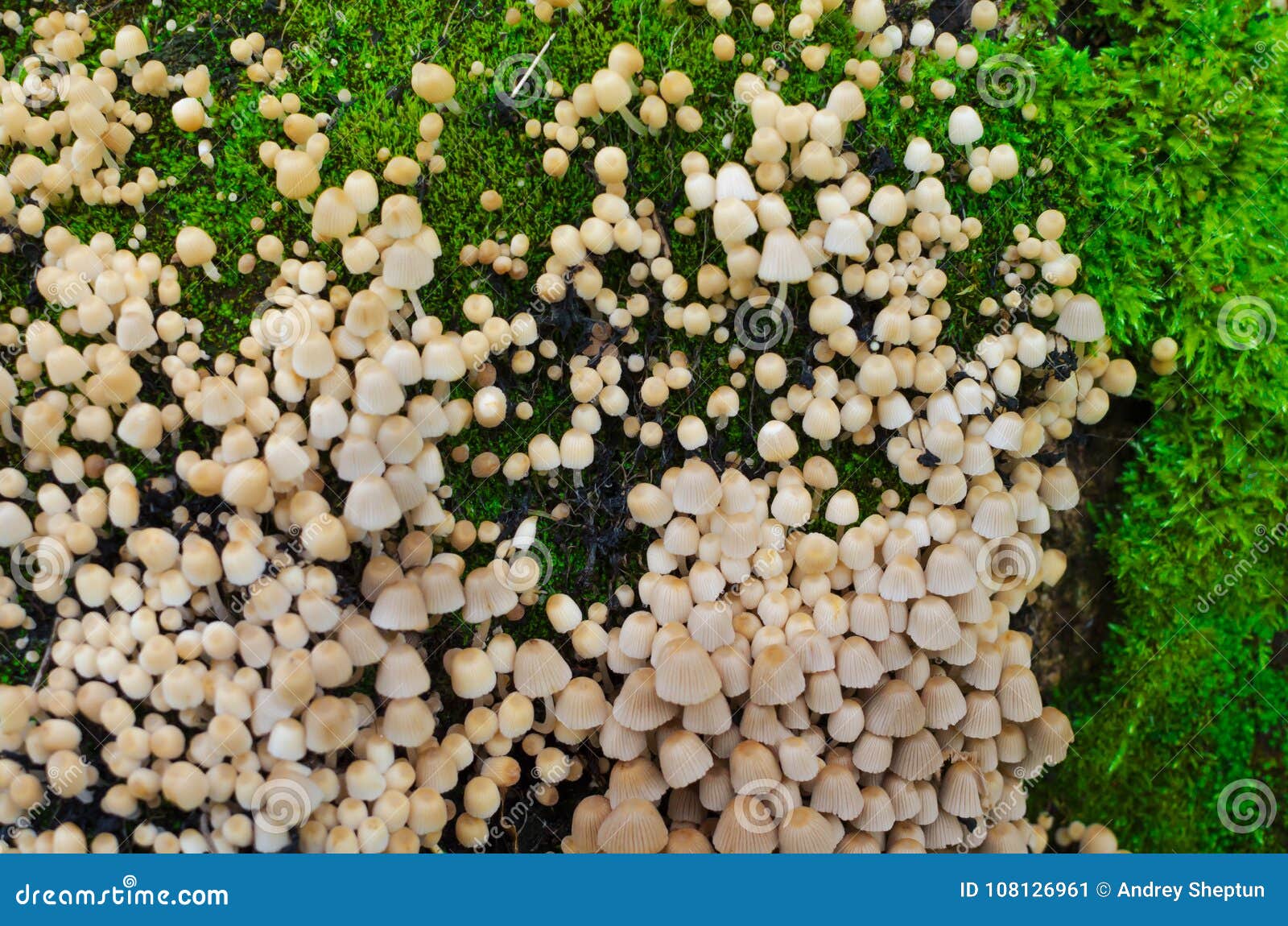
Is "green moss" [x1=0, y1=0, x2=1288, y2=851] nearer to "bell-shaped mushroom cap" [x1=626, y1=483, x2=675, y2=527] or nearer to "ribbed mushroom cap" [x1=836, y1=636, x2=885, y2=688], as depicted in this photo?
"bell-shaped mushroom cap" [x1=626, y1=483, x2=675, y2=527]

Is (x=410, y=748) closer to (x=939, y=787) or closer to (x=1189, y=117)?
(x=939, y=787)

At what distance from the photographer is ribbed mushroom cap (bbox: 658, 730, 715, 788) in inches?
85.4

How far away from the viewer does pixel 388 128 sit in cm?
227

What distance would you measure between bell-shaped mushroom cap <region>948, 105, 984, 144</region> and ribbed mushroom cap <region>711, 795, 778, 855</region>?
5.32 feet

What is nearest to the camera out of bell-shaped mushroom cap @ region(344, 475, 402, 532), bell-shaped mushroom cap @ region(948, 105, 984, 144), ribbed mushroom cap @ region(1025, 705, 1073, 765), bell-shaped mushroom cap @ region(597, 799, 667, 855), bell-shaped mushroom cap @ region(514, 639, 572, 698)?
bell-shaped mushroom cap @ region(344, 475, 402, 532)

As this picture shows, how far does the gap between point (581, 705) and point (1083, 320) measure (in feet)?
4.98

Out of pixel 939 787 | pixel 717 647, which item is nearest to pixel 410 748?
pixel 717 647

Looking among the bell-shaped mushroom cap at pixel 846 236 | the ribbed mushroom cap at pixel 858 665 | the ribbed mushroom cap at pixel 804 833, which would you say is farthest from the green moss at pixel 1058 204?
the ribbed mushroom cap at pixel 804 833

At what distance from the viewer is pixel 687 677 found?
82.5 inches

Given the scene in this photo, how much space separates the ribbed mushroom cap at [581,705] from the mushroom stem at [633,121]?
1306 mm

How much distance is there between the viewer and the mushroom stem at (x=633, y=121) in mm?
2283

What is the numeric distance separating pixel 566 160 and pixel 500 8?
43 cm

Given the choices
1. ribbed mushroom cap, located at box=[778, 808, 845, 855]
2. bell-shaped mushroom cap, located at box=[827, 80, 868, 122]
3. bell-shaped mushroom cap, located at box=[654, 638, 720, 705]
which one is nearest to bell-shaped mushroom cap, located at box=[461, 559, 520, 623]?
bell-shaped mushroom cap, located at box=[654, 638, 720, 705]

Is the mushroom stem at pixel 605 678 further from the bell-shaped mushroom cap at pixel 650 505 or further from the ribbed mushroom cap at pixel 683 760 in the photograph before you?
the bell-shaped mushroom cap at pixel 650 505
